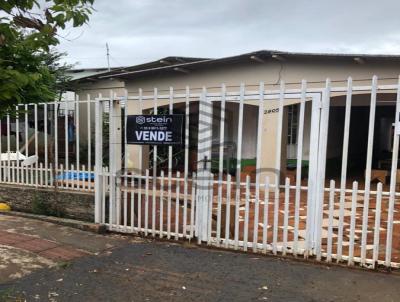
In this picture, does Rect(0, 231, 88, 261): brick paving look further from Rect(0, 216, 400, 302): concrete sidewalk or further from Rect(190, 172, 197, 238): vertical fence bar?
Rect(190, 172, 197, 238): vertical fence bar

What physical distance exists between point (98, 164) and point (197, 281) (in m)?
2.70

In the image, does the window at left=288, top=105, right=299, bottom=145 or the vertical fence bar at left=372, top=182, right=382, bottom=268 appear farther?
the window at left=288, top=105, right=299, bottom=145

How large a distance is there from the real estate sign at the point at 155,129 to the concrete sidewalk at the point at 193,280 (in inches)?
57.1

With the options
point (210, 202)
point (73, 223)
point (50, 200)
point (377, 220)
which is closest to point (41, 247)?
point (73, 223)

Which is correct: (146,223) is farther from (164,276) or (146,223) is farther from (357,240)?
(357,240)

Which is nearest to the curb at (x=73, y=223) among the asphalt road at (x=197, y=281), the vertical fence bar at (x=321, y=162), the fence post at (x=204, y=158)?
the asphalt road at (x=197, y=281)

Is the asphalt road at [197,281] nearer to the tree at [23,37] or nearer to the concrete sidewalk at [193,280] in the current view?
the concrete sidewalk at [193,280]

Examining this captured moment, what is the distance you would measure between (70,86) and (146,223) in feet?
37.5

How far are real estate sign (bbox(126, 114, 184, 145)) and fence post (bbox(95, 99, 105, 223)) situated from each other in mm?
501

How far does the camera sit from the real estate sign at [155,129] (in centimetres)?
565

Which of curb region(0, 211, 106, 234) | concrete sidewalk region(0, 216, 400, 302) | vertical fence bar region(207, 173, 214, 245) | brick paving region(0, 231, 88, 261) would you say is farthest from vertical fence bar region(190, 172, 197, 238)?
curb region(0, 211, 106, 234)

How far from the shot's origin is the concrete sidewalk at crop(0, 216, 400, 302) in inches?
156

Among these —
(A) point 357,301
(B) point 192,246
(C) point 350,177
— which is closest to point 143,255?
(B) point 192,246

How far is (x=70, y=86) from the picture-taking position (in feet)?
52.8
